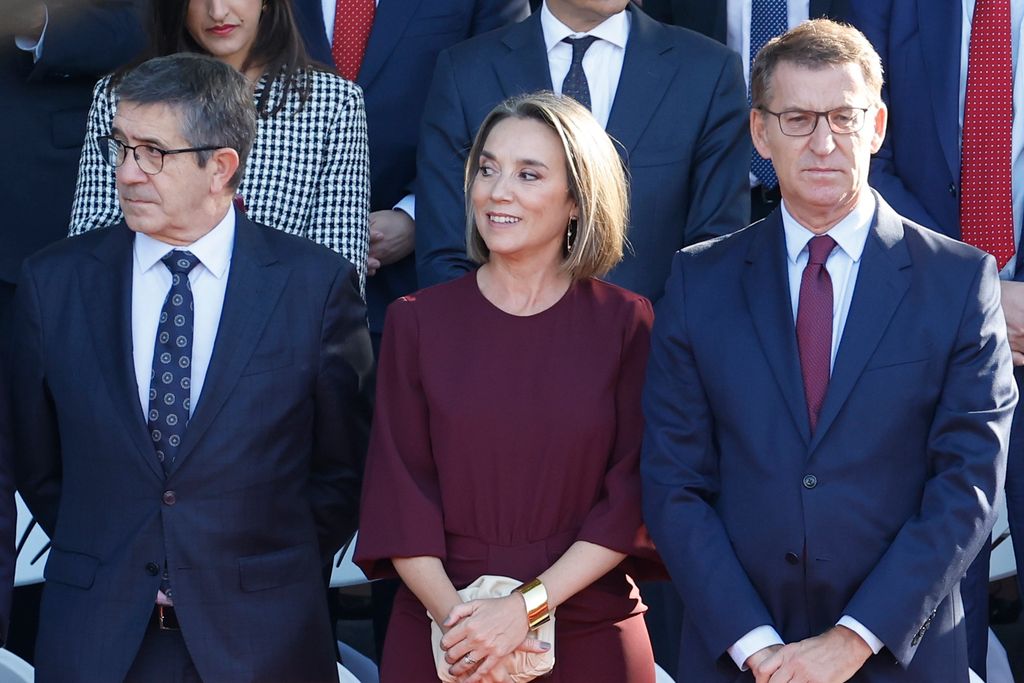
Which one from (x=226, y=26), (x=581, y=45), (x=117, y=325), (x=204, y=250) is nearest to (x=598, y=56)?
(x=581, y=45)

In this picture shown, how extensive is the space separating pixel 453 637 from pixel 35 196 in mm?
2126

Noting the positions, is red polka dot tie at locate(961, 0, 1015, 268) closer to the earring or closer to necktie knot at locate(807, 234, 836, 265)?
necktie knot at locate(807, 234, 836, 265)

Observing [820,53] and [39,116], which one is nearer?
[820,53]

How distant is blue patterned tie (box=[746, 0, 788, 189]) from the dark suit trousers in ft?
7.21

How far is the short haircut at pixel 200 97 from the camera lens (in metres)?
3.63

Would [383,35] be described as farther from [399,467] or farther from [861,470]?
[861,470]

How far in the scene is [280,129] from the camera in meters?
4.19

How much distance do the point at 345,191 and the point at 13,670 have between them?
146 centimetres

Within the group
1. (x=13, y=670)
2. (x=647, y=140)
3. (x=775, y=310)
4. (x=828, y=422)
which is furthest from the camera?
(x=647, y=140)

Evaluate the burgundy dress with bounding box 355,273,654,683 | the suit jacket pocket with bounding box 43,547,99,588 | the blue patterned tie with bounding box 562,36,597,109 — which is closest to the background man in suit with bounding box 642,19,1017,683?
the burgundy dress with bounding box 355,273,654,683

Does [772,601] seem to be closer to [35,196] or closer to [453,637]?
[453,637]

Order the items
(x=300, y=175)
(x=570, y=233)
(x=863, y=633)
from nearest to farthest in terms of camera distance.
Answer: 1. (x=863, y=633)
2. (x=570, y=233)
3. (x=300, y=175)

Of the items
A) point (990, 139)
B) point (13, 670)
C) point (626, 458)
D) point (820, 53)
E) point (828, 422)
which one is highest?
point (820, 53)

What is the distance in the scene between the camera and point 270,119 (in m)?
4.19
